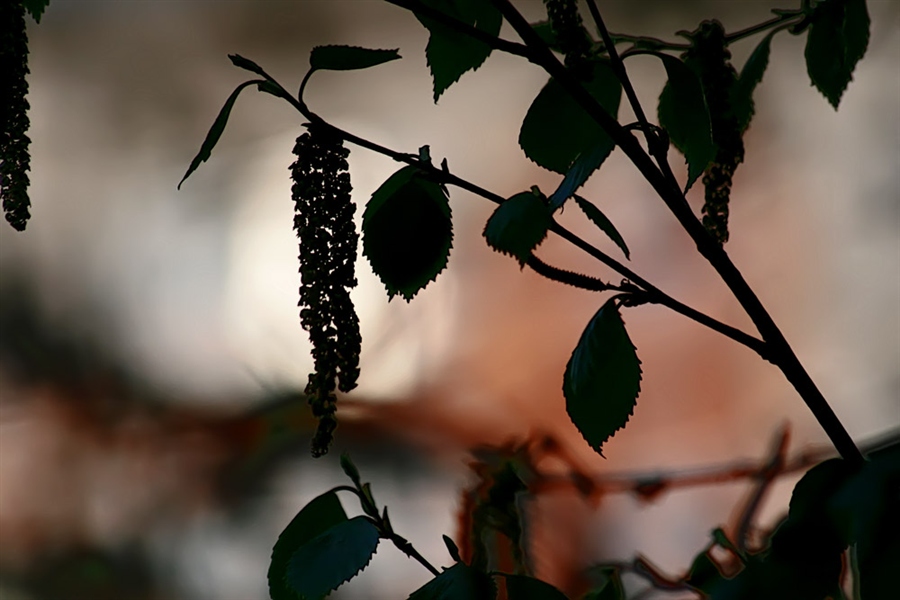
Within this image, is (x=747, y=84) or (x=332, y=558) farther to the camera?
(x=747, y=84)

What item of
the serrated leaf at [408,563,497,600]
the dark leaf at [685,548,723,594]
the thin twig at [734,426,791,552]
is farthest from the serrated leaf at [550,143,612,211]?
the thin twig at [734,426,791,552]

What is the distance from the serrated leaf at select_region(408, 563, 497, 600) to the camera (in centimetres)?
29

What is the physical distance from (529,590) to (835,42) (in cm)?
26

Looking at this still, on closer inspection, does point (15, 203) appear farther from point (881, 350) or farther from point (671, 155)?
point (881, 350)

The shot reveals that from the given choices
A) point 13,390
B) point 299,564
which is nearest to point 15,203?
point 299,564

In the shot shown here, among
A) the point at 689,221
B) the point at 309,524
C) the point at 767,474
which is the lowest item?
the point at 767,474

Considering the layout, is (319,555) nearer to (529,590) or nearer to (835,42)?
(529,590)

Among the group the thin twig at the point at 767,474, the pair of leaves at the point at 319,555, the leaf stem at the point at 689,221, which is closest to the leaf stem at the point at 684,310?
the leaf stem at the point at 689,221

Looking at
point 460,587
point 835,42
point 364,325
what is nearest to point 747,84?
point 835,42

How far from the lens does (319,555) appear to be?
31cm

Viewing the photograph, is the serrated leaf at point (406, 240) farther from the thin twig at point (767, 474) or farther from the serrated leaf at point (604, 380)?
the thin twig at point (767, 474)

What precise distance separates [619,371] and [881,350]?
794mm

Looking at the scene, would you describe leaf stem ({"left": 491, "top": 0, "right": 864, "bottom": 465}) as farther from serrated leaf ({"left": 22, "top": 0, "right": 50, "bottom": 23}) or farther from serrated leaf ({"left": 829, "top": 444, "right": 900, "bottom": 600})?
serrated leaf ({"left": 22, "top": 0, "right": 50, "bottom": 23})

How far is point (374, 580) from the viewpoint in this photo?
0.95 meters
